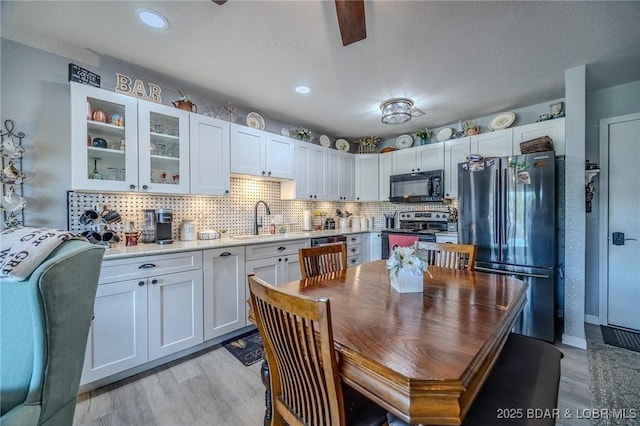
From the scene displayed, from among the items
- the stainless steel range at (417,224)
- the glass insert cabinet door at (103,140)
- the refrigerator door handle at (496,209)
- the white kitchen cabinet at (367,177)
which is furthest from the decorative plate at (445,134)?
the glass insert cabinet door at (103,140)

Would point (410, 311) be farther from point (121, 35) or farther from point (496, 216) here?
point (121, 35)

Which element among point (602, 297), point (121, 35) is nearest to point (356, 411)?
point (121, 35)

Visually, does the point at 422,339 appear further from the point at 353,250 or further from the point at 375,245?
the point at 375,245

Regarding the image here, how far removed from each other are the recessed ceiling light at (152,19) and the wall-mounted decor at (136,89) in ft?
2.19

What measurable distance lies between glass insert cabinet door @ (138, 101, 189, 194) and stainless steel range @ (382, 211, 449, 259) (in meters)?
2.80

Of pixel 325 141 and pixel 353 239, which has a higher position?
pixel 325 141

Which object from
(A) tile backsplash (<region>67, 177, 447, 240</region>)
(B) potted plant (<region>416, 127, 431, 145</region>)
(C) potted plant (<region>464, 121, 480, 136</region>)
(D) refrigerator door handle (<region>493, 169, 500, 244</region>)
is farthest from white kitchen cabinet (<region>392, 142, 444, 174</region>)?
(D) refrigerator door handle (<region>493, 169, 500, 244</region>)

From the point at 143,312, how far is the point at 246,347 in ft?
3.07

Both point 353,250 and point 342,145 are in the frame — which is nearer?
point 353,250

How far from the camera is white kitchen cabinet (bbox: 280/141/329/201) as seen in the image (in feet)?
12.1

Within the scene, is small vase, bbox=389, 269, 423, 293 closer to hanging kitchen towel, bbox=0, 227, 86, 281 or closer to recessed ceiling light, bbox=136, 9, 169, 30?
hanging kitchen towel, bbox=0, 227, 86, 281

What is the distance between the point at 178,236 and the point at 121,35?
1774 mm

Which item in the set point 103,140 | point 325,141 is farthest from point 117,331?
point 325,141

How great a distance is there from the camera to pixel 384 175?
→ 14.5ft
